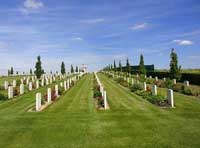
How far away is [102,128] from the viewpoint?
1090cm

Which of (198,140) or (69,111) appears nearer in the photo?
(198,140)

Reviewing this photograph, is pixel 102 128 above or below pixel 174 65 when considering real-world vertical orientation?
below

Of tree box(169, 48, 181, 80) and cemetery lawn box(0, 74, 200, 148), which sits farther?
tree box(169, 48, 181, 80)

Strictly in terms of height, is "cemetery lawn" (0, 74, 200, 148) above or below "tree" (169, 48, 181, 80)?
below

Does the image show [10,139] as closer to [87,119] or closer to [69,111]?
[87,119]

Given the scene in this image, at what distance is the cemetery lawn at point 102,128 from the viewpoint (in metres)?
8.85

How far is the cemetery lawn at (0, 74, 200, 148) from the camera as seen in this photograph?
8.85 meters

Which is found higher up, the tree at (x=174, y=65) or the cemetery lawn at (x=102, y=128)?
the tree at (x=174, y=65)

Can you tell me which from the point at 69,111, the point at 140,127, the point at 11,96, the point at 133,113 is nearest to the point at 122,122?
the point at 140,127

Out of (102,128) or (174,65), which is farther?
(174,65)

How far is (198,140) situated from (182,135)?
29.4 inches

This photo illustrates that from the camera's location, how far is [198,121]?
11984 millimetres

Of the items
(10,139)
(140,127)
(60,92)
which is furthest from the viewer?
(60,92)

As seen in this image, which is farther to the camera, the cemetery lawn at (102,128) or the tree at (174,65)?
the tree at (174,65)
